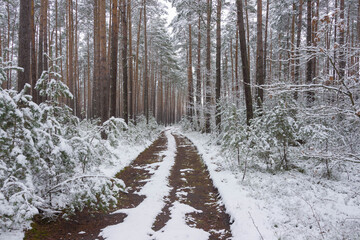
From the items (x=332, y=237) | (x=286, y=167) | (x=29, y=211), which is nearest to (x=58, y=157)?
(x=29, y=211)

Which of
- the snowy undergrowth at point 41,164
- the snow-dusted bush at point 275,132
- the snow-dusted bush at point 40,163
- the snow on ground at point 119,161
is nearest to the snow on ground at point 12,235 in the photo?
the snowy undergrowth at point 41,164

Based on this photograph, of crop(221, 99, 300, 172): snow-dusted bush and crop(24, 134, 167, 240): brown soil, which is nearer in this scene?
crop(24, 134, 167, 240): brown soil

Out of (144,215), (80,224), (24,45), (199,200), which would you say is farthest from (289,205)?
(24,45)

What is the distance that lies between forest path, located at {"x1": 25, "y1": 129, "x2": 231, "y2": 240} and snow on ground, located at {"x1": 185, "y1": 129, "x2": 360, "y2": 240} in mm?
375

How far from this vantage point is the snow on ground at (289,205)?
3570 millimetres

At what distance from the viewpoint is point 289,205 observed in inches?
180

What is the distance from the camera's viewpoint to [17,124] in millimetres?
3445

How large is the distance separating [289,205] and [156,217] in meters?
2.78

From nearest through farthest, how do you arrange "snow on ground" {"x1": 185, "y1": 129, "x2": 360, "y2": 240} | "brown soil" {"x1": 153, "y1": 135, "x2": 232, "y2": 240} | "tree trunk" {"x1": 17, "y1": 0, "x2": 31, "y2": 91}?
1. "snow on ground" {"x1": 185, "y1": 129, "x2": 360, "y2": 240}
2. "brown soil" {"x1": 153, "y1": 135, "x2": 232, "y2": 240}
3. "tree trunk" {"x1": 17, "y1": 0, "x2": 31, "y2": 91}

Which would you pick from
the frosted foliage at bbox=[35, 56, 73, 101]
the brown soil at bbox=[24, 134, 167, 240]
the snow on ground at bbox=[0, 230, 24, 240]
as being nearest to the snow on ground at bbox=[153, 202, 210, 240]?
the brown soil at bbox=[24, 134, 167, 240]

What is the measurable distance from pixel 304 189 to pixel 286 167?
6.07ft

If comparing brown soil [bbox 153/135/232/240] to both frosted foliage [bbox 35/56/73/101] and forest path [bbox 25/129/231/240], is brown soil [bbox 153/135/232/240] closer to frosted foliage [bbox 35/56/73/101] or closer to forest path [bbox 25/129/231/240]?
forest path [bbox 25/129/231/240]

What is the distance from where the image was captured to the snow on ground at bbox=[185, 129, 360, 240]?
3.57 meters

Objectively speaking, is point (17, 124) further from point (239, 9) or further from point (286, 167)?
point (239, 9)
